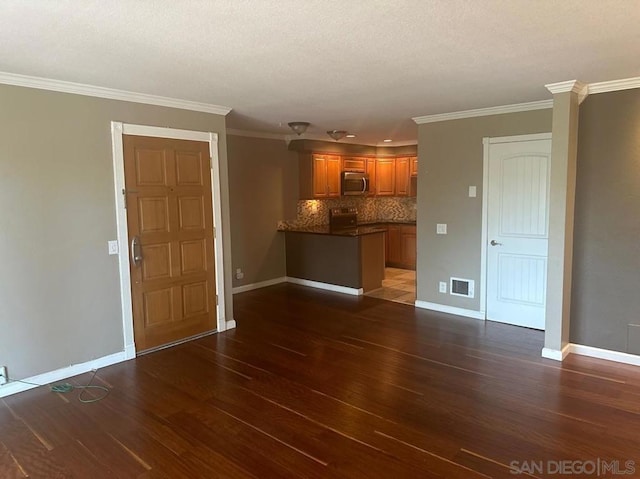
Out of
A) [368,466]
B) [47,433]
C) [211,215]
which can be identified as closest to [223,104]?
[211,215]

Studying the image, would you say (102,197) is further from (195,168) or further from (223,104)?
(223,104)

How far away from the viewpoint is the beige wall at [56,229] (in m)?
3.37

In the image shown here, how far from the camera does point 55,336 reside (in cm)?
365

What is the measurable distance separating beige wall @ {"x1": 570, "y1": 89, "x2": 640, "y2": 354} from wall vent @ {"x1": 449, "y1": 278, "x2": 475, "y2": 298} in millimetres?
1301

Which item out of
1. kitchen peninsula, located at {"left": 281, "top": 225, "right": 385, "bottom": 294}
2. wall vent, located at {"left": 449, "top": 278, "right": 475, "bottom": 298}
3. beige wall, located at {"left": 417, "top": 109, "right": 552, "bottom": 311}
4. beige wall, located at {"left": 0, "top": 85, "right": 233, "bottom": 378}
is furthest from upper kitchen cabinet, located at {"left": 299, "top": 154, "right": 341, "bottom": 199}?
beige wall, located at {"left": 0, "top": 85, "right": 233, "bottom": 378}

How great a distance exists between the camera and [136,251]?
410 centimetres

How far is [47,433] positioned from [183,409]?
865 mm

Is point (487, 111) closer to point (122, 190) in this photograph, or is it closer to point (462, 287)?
point (462, 287)

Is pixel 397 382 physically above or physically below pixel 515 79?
below

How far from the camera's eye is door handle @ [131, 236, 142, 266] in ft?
13.4

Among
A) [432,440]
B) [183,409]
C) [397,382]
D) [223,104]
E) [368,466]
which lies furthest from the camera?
[223,104]

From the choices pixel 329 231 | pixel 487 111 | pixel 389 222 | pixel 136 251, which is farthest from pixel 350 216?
pixel 136 251

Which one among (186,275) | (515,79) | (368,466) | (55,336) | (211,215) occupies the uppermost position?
(515,79)

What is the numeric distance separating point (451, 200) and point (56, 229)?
13.8 feet
